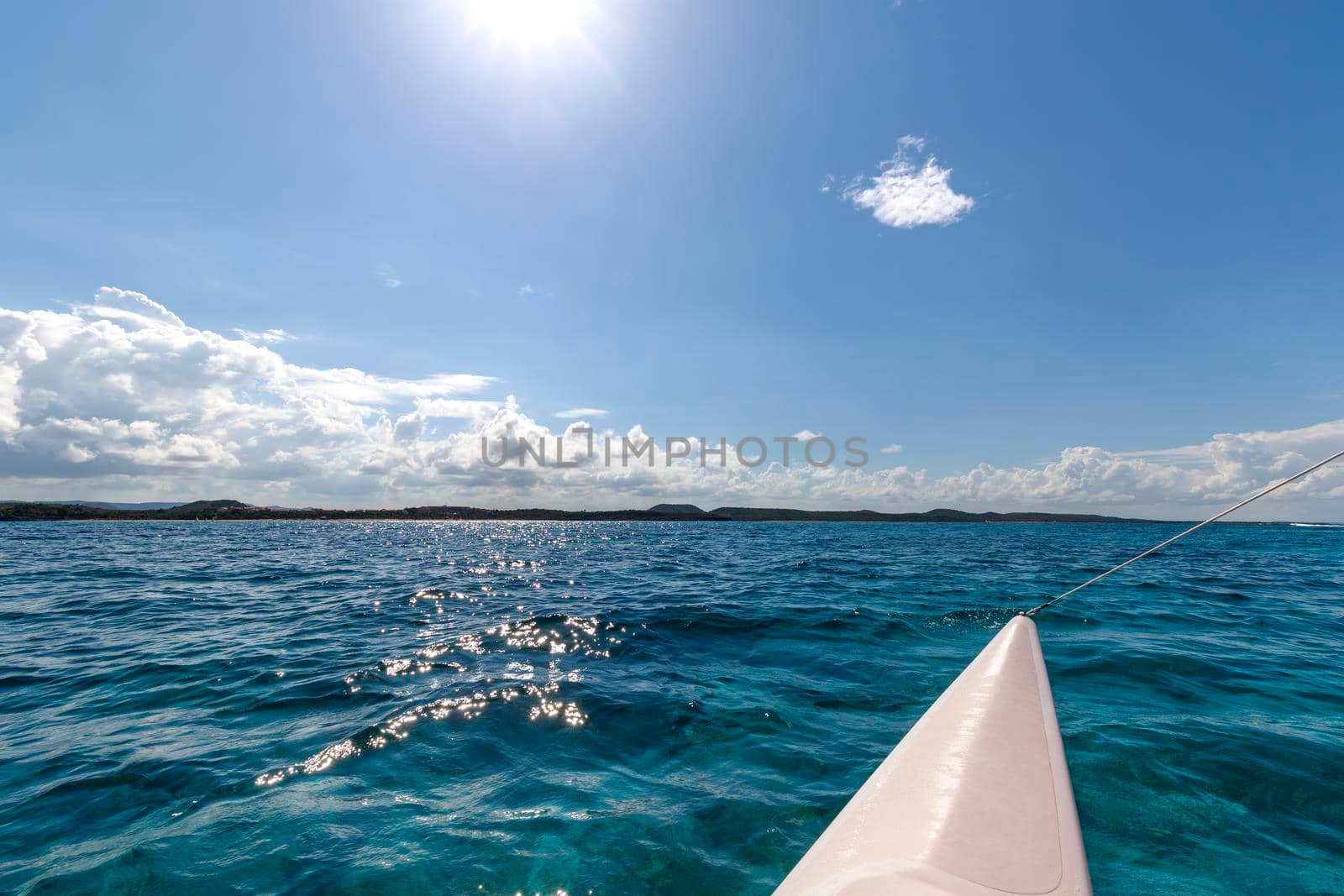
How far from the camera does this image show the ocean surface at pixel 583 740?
4.10 m

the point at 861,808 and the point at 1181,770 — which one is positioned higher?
the point at 861,808

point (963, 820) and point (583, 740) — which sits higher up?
point (963, 820)

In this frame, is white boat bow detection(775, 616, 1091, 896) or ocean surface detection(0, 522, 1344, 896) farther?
ocean surface detection(0, 522, 1344, 896)

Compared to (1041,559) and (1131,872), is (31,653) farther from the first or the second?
(1041,559)

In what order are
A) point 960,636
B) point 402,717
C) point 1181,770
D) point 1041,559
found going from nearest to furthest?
1. point 1181,770
2. point 402,717
3. point 960,636
4. point 1041,559

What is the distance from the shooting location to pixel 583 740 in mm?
6199

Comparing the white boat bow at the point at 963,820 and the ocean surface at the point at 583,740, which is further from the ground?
the white boat bow at the point at 963,820

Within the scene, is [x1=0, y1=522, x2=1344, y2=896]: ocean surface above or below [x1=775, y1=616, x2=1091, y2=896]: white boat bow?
below

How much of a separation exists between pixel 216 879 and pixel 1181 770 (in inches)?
347

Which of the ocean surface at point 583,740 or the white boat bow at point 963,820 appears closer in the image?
Result: the white boat bow at point 963,820

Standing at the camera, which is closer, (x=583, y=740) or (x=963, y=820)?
(x=963, y=820)

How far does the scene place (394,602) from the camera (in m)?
15.0

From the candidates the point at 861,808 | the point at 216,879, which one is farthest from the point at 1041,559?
the point at 216,879

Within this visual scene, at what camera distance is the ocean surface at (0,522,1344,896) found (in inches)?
161
